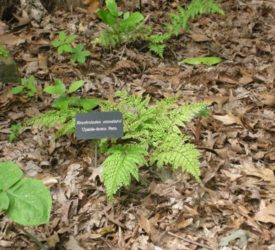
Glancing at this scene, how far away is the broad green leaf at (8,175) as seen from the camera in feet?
8.00

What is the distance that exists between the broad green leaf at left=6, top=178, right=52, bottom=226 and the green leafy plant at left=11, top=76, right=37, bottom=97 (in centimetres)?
167

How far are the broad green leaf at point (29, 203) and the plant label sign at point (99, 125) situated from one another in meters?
0.64

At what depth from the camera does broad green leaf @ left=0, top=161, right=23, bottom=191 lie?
2439 millimetres

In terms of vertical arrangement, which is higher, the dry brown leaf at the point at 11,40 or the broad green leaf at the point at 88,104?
the broad green leaf at the point at 88,104

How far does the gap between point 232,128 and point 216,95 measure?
0.53 metres

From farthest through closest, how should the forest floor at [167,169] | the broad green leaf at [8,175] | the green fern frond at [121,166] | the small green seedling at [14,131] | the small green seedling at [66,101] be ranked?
the small green seedling at [14,131] → the small green seedling at [66,101] → the forest floor at [167,169] → the green fern frond at [121,166] → the broad green leaf at [8,175]

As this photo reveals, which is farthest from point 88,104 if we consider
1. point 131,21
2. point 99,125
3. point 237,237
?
point 131,21

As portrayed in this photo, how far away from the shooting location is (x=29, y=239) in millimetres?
2869

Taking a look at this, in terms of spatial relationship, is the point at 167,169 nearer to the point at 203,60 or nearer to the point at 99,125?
the point at 99,125

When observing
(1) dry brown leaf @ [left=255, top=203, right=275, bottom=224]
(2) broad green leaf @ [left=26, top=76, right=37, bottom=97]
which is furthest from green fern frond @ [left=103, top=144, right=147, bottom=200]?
(2) broad green leaf @ [left=26, top=76, right=37, bottom=97]

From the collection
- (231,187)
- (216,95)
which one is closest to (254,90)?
(216,95)

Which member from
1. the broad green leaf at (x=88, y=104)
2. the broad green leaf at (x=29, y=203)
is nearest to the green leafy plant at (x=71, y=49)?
the broad green leaf at (x=88, y=104)

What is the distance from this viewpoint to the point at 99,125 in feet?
9.81

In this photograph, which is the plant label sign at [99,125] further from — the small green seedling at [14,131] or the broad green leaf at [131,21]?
the broad green leaf at [131,21]
